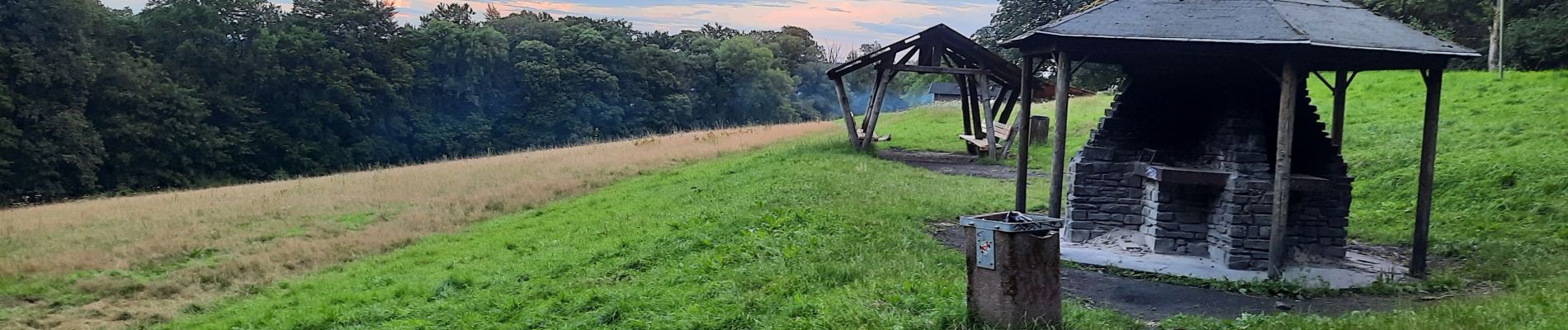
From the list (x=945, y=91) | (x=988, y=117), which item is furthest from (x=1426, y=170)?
(x=945, y=91)

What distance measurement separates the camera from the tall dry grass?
1042 cm

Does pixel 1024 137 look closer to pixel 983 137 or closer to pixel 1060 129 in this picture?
pixel 1060 129

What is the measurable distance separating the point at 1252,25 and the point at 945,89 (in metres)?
46.4

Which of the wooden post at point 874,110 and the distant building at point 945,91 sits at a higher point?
the distant building at point 945,91

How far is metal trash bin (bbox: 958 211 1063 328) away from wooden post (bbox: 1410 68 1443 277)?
485cm

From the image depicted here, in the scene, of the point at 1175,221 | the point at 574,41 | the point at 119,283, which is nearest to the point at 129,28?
the point at 574,41

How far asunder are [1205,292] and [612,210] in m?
8.04

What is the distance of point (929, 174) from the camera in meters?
15.5

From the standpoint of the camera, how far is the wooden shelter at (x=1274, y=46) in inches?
303

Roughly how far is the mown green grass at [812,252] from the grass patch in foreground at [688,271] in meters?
0.03

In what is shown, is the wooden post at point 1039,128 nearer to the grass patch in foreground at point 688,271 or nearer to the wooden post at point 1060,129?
the grass patch in foreground at point 688,271

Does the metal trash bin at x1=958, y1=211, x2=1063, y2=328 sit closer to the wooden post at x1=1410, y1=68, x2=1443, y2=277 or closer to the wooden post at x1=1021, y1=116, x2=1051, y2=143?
the wooden post at x1=1410, y1=68, x2=1443, y2=277

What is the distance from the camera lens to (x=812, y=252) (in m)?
8.00

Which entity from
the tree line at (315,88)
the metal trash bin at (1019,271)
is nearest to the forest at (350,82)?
the tree line at (315,88)
